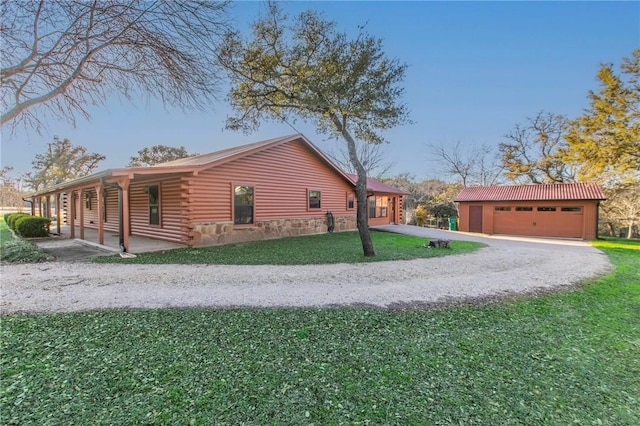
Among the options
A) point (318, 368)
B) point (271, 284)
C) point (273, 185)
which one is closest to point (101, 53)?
point (271, 284)

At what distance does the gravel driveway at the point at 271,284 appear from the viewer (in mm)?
4504

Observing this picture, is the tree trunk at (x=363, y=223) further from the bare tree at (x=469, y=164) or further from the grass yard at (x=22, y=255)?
the bare tree at (x=469, y=164)

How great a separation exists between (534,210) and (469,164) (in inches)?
515

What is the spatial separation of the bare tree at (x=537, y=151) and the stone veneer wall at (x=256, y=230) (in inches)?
701

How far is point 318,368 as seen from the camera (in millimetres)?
2736

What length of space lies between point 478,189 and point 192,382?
72.8 ft

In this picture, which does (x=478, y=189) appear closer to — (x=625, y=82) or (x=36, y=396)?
(x=625, y=82)

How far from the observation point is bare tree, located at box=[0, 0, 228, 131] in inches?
217

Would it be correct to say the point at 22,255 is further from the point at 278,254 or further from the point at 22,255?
the point at 278,254

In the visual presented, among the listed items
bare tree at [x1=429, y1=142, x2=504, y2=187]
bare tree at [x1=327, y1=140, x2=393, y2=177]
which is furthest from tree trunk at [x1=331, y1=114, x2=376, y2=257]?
bare tree at [x1=429, y1=142, x2=504, y2=187]

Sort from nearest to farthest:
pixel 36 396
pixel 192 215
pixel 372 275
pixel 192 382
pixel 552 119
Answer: pixel 36 396
pixel 192 382
pixel 372 275
pixel 192 215
pixel 552 119

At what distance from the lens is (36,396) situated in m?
2.28

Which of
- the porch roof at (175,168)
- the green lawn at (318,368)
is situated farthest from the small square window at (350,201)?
the green lawn at (318,368)

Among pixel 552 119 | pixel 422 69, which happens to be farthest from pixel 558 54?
pixel 552 119
